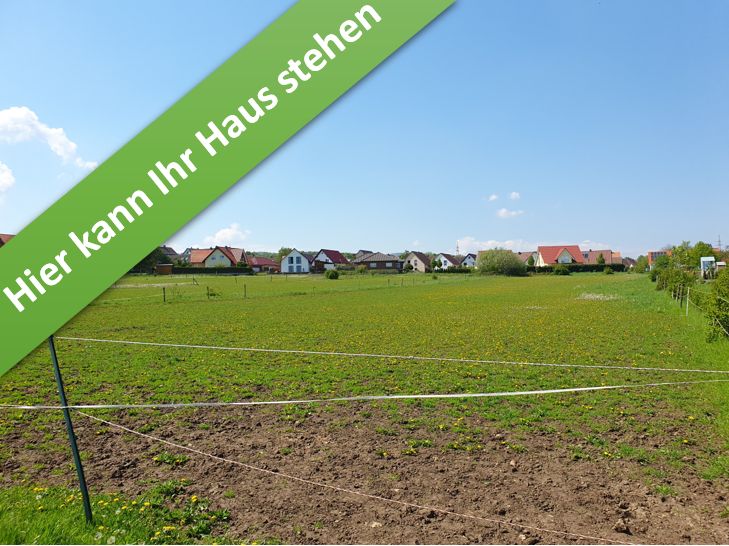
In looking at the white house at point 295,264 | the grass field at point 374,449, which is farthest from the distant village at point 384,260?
the grass field at point 374,449

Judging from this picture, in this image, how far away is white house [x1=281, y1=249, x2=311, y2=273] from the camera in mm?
90625

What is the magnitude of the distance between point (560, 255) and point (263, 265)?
7251 cm

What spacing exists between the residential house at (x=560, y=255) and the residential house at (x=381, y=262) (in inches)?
1408

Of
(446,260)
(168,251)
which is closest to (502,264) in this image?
(446,260)

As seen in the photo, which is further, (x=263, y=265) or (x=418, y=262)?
(x=418, y=262)

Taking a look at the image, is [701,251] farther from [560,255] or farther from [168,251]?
[168,251]

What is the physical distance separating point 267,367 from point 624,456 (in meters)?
7.47

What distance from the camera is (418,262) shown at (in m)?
122

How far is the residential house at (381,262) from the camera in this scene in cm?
11500

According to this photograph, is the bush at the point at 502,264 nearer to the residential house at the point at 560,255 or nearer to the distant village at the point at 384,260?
the distant village at the point at 384,260

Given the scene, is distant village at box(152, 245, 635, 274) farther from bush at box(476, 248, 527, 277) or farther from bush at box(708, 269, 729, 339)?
bush at box(708, 269, 729, 339)

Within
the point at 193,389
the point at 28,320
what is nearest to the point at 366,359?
the point at 193,389

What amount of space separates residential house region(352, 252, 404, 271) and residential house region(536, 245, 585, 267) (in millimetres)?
35753

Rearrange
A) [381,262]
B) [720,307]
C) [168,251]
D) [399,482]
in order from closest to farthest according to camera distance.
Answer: [168,251]
[399,482]
[720,307]
[381,262]
